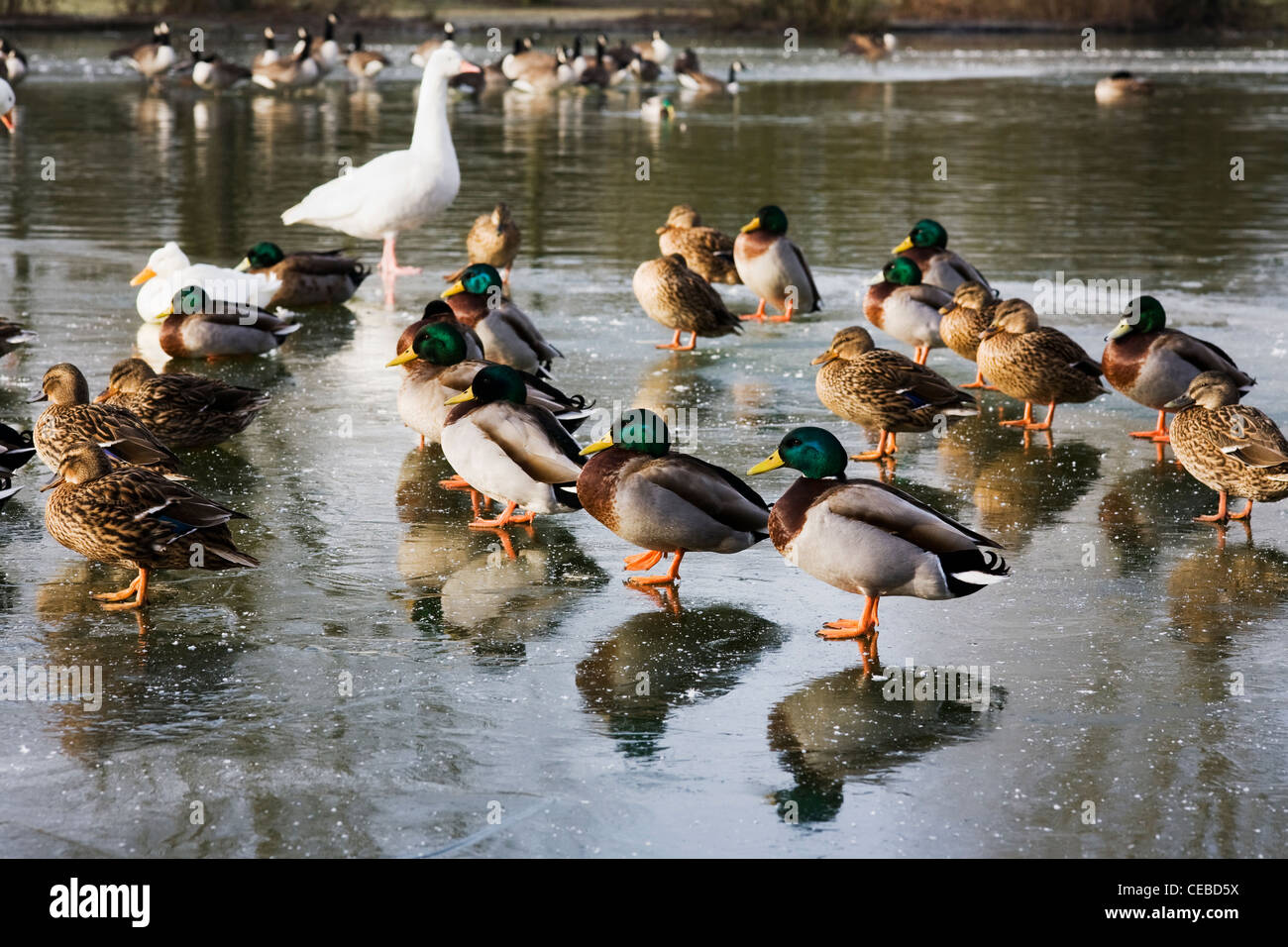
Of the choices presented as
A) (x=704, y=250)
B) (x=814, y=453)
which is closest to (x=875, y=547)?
(x=814, y=453)

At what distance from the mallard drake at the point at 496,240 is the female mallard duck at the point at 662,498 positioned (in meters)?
5.94

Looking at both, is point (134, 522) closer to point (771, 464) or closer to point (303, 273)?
point (771, 464)

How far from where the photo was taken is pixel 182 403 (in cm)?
746

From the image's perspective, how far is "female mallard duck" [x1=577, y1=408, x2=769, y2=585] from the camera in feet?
19.2

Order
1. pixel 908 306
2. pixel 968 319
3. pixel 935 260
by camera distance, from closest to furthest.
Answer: pixel 968 319
pixel 908 306
pixel 935 260

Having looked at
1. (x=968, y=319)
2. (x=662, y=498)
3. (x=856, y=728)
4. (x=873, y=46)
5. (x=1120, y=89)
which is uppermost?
(x=873, y=46)

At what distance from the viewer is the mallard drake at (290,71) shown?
98.9 feet

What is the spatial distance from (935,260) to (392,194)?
4.28 metres

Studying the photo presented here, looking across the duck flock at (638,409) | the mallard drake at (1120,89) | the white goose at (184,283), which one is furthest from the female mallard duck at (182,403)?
the mallard drake at (1120,89)

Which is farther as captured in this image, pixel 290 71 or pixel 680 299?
pixel 290 71

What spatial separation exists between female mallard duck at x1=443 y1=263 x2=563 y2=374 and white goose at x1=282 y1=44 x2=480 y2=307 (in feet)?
10.1

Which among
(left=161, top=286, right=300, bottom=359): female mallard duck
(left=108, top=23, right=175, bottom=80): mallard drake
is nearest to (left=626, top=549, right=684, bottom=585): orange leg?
(left=161, top=286, right=300, bottom=359): female mallard duck

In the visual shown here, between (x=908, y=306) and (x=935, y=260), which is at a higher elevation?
(x=935, y=260)

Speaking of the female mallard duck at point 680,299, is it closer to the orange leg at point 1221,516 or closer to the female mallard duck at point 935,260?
the female mallard duck at point 935,260
